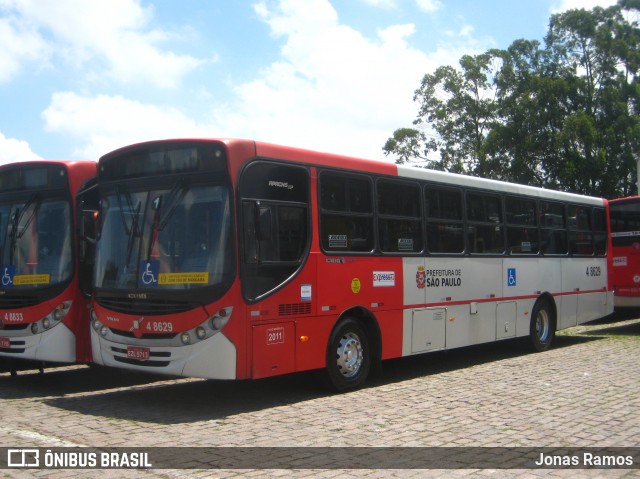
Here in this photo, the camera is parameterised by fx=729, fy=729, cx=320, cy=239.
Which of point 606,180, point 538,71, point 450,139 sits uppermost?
point 538,71

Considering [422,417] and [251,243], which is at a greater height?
[251,243]

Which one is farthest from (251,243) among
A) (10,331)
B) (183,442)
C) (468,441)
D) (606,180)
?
(606,180)

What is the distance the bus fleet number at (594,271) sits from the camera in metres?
15.8

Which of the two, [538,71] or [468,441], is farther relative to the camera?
[538,71]

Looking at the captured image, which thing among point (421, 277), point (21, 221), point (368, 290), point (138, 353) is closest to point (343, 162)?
point (368, 290)

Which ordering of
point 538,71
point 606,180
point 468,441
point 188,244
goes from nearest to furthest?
1. point 468,441
2. point 188,244
3. point 606,180
4. point 538,71

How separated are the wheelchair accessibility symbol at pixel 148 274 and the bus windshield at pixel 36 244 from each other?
6.56 ft

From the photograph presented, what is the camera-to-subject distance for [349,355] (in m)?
9.72

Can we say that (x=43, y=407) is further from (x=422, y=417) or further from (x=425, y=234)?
(x=425, y=234)

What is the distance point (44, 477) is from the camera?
5.82 metres

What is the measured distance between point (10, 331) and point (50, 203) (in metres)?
1.87

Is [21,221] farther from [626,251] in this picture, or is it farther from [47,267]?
[626,251]

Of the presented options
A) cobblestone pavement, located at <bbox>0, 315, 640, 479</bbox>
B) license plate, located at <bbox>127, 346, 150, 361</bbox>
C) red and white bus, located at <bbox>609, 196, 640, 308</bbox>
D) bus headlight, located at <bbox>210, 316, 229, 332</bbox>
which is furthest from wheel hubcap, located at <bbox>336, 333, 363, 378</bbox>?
red and white bus, located at <bbox>609, 196, 640, 308</bbox>

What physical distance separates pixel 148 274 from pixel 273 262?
4.84ft
